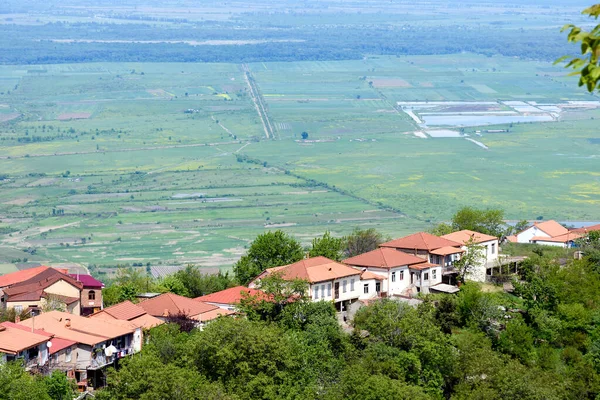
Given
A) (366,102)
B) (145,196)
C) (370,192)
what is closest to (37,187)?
(145,196)

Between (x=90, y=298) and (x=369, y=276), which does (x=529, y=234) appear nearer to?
(x=369, y=276)

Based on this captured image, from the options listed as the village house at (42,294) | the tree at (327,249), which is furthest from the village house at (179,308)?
the tree at (327,249)

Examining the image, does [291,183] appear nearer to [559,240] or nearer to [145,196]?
[145,196]

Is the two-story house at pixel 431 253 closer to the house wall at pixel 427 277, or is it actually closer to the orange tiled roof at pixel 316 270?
the house wall at pixel 427 277

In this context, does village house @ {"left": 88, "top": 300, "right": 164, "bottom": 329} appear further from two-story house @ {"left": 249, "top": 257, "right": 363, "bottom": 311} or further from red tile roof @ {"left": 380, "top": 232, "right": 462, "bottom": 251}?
red tile roof @ {"left": 380, "top": 232, "right": 462, "bottom": 251}

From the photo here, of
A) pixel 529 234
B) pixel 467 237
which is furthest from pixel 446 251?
pixel 529 234

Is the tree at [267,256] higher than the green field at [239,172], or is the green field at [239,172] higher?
the tree at [267,256]
